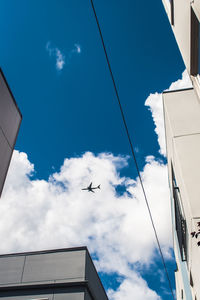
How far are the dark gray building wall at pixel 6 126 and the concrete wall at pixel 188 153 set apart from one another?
15.3 ft

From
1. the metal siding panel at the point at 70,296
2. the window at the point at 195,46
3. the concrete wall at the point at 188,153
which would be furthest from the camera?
the metal siding panel at the point at 70,296

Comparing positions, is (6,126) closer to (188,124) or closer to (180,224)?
(188,124)

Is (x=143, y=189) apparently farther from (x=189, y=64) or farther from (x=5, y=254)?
(x=5, y=254)

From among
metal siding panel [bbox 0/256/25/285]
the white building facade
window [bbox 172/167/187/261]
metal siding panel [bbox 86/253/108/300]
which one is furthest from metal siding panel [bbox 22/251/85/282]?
Answer: the white building facade

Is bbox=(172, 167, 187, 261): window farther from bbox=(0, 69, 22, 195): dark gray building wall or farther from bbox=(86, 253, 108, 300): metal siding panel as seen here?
bbox=(0, 69, 22, 195): dark gray building wall

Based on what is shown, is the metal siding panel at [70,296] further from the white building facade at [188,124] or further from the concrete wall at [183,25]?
the concrete wall at [183,25]

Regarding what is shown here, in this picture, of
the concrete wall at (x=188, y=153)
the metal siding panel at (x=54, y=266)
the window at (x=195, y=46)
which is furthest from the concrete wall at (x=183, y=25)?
the metal siding panel at (x=54, y=266)

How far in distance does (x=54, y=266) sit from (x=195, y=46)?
440 inches

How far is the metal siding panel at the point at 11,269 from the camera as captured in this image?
11750 millimetres

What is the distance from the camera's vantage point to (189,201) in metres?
6.43

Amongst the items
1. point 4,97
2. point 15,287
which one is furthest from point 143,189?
point 15,287

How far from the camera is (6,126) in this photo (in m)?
5.64

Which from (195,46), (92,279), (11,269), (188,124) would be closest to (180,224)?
(188,124)

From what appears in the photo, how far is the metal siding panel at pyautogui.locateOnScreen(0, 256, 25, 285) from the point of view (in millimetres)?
11750
